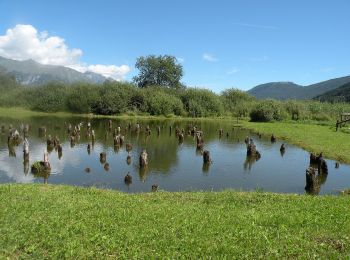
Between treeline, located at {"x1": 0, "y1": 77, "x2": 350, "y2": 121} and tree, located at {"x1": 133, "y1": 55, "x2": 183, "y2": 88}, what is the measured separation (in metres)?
30.2

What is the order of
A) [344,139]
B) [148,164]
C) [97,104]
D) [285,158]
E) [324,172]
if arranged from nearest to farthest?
[324,172] < [148,164] < [285,158] < [344,139] < [97,104]

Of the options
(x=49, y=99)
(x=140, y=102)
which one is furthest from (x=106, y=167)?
(x=49, y=99)

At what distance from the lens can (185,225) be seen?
14531 millimetres

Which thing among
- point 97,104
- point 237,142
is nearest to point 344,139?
point 237,142

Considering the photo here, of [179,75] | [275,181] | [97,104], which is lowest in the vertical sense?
[275,181]

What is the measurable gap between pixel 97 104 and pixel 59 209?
4381 inches

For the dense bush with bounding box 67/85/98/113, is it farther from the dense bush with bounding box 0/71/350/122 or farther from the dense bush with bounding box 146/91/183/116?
the dense bush with bounding box 146/91/183/116

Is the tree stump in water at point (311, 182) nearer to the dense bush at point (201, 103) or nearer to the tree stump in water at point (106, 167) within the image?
the tree stump in water at point (106, 167)

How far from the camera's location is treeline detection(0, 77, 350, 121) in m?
118

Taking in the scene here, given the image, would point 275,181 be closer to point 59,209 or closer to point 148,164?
point 148,164

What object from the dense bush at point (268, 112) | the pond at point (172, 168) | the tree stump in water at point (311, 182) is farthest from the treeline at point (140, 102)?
the tree stump in water at point (311, 182)

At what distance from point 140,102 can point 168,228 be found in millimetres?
116013

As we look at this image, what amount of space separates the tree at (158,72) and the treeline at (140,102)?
30.2m

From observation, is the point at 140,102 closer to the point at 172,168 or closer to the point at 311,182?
the point at 172,168
